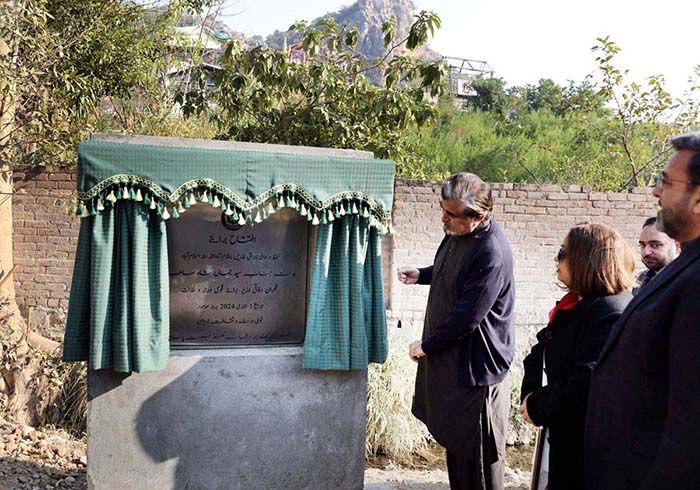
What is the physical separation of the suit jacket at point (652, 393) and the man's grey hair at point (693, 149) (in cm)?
22

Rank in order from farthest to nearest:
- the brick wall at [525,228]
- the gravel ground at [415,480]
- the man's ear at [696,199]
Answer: the brick wall at [525,228]
the gravel ground at [415,480]
the man's ear at [696,199]

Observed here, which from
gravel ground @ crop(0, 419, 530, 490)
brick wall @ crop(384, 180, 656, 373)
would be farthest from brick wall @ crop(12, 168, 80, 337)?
brick wall @ crop(384, 180, 656, 373)

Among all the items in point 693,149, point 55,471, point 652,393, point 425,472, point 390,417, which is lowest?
point 425,472

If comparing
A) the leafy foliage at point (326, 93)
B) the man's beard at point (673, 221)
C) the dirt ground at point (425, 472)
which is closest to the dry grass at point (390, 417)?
the dirt ground at point (425, 472)

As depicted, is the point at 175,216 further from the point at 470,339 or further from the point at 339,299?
the point at 470,339

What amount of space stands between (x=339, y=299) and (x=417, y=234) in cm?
347

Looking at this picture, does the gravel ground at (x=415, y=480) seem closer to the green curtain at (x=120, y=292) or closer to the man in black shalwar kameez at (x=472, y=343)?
the man in black shalwar kameez at (x=472, y=343)

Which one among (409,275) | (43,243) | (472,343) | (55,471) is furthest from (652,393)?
(43,243)

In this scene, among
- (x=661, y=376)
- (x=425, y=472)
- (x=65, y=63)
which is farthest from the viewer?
(x=65, y=63)

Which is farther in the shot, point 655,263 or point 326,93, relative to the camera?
point 326,93

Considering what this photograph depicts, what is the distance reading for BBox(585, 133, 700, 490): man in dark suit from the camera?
1859mm

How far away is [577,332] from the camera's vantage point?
2.72 metres

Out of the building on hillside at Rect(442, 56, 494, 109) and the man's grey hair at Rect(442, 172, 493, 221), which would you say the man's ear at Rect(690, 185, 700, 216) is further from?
the building on hillside at Rect(442, 56, 494, 109)

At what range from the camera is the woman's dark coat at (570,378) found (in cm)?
264
